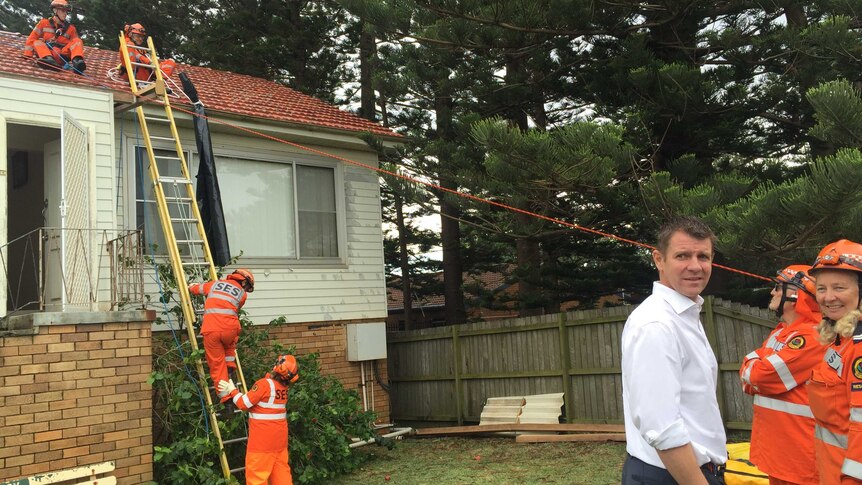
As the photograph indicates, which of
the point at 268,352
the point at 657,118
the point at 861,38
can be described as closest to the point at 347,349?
the point at 268,352

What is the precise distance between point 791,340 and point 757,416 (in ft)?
1.83

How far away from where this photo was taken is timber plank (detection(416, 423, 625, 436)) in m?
9.49

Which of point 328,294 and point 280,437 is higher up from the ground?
point 328,294

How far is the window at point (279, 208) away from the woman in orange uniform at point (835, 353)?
809cm

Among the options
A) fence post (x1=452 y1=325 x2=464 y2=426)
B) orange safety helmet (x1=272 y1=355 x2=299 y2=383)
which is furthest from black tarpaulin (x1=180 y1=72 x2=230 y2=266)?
fence post (x1=452 y1=325 x2=464 y2=426)

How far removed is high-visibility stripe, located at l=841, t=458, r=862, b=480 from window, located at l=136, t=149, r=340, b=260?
8434 mm

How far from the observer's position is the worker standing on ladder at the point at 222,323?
7418mm

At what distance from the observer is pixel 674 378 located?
251 centimetres

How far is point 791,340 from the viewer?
14.5ft

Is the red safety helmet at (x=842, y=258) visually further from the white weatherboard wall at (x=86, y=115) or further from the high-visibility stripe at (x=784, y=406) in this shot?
the white weatherboard wall at (x=86, y=115)

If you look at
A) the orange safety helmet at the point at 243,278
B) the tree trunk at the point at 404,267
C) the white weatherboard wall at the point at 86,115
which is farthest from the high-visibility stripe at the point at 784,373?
the tree trunk at the point at 404,267

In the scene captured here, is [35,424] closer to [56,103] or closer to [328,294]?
[56,103]

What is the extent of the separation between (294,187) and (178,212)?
1.72m

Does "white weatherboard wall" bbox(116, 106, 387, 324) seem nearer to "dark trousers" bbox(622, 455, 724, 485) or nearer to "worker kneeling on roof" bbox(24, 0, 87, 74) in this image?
"worker kneeling on roof" bbox(24, 0, 87, 74)
